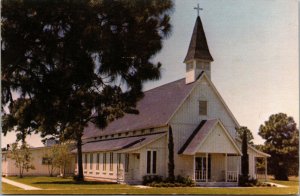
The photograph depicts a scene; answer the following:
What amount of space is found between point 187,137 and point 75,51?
1310 centimetres

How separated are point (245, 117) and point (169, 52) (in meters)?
4.51

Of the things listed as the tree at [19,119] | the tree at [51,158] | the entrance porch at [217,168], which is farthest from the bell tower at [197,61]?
the tree at [19,119]

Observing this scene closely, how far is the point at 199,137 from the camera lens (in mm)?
23094

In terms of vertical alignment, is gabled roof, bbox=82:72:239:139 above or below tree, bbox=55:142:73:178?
above

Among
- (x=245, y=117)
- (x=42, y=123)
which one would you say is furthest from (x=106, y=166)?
(x=42, y=123)

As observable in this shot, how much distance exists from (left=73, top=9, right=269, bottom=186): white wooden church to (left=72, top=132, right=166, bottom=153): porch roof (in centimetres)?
5

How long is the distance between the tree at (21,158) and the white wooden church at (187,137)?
3235 mm

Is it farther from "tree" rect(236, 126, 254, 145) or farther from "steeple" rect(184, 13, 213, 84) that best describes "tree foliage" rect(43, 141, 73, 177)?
"tree" rect(236, 126, 254, 145)

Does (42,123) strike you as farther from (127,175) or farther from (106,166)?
(106,166)

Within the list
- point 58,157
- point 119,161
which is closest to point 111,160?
point 119,161

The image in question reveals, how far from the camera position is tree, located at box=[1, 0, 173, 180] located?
11.9 meters

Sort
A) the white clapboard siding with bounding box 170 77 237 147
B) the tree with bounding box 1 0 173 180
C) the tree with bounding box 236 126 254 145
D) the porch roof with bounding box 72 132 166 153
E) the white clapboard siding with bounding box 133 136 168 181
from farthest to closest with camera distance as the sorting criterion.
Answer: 1. the white clapboard siding with bounding box 170 77 237 147
2. the porch roof with bounding box 72 132 166 153
3. the white clapboard siding with bounding box 133 136 168 181
4. the tree with bounding box 236 126 254 145
5. the tree with bounding box 1 0 173 180

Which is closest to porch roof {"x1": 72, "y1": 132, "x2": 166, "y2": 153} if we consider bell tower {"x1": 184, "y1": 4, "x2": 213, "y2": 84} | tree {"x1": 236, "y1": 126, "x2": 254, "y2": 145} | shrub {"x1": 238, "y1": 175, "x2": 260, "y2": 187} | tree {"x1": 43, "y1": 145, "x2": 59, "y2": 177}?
tree {"x1": 43, "y1": 145, "x2": 59, "y2": 177}

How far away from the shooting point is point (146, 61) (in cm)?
1273
